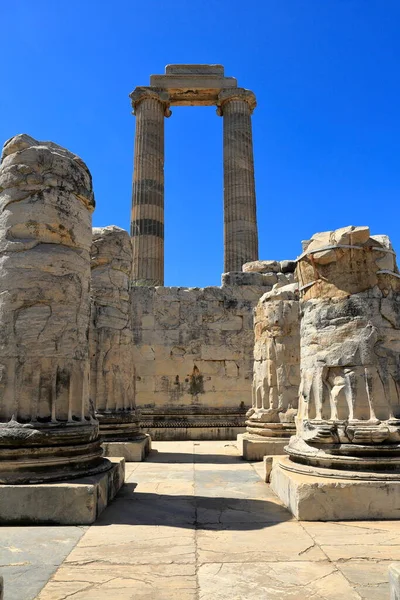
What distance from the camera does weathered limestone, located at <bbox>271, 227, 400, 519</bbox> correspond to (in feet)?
12.7

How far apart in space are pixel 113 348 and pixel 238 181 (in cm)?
1319

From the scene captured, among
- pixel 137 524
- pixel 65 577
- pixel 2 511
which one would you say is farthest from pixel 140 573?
pixel 2 511

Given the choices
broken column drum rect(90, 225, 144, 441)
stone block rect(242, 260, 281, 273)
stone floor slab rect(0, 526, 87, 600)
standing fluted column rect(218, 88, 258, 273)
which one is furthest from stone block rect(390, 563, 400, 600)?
standing fluted column rect(218, 88, 258, 273)

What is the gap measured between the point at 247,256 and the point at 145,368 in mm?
8980

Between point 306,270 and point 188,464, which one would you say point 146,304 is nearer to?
point 188,464

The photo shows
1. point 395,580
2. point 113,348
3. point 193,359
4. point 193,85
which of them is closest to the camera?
point 395,580

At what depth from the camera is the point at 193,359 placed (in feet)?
34.2

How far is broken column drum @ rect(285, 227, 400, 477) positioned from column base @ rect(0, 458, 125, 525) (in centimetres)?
190

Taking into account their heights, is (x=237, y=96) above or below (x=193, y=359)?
above

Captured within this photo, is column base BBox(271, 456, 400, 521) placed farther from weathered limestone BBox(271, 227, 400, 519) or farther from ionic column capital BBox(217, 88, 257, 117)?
ionic column capital BBox(217, 88, 257, 117)

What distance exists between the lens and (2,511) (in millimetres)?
3646

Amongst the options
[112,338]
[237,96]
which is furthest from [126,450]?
[237,96]

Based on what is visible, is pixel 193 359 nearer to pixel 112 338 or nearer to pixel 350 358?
pixel 112 338

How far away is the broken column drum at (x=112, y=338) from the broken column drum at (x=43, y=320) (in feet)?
8.50
